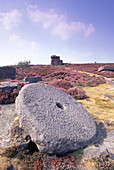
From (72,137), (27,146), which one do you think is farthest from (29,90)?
(72,137)

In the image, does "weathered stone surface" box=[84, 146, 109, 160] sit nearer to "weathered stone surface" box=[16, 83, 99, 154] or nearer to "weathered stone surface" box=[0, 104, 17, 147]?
"weathered stone surface" box=[16, 83, 99, 154]

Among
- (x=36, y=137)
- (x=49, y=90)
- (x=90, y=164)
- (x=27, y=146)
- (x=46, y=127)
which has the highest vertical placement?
(x=49, y=90)

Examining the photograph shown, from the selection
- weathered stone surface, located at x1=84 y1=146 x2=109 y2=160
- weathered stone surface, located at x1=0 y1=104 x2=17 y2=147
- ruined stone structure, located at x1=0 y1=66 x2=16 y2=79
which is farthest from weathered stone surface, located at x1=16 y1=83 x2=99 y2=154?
ruined stone structure, located at x1=0 y1=66 x2=16 y2=79

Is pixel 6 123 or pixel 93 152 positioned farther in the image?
pixel 6 123

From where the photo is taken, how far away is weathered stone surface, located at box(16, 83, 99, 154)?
2.91m

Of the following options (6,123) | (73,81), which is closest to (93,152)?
(6,123)

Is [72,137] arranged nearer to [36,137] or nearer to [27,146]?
[36,137]

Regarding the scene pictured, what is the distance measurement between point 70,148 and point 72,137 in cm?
29

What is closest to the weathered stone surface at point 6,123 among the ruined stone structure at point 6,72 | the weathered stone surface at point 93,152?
the weathered stone surface at point 93,152

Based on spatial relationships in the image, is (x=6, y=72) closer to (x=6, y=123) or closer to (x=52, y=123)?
(x=6, y=123)

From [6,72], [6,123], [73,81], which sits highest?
[6,72]

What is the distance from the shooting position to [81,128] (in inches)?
141

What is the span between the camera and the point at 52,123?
321 centimetres

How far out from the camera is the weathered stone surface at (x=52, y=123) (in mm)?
2906
